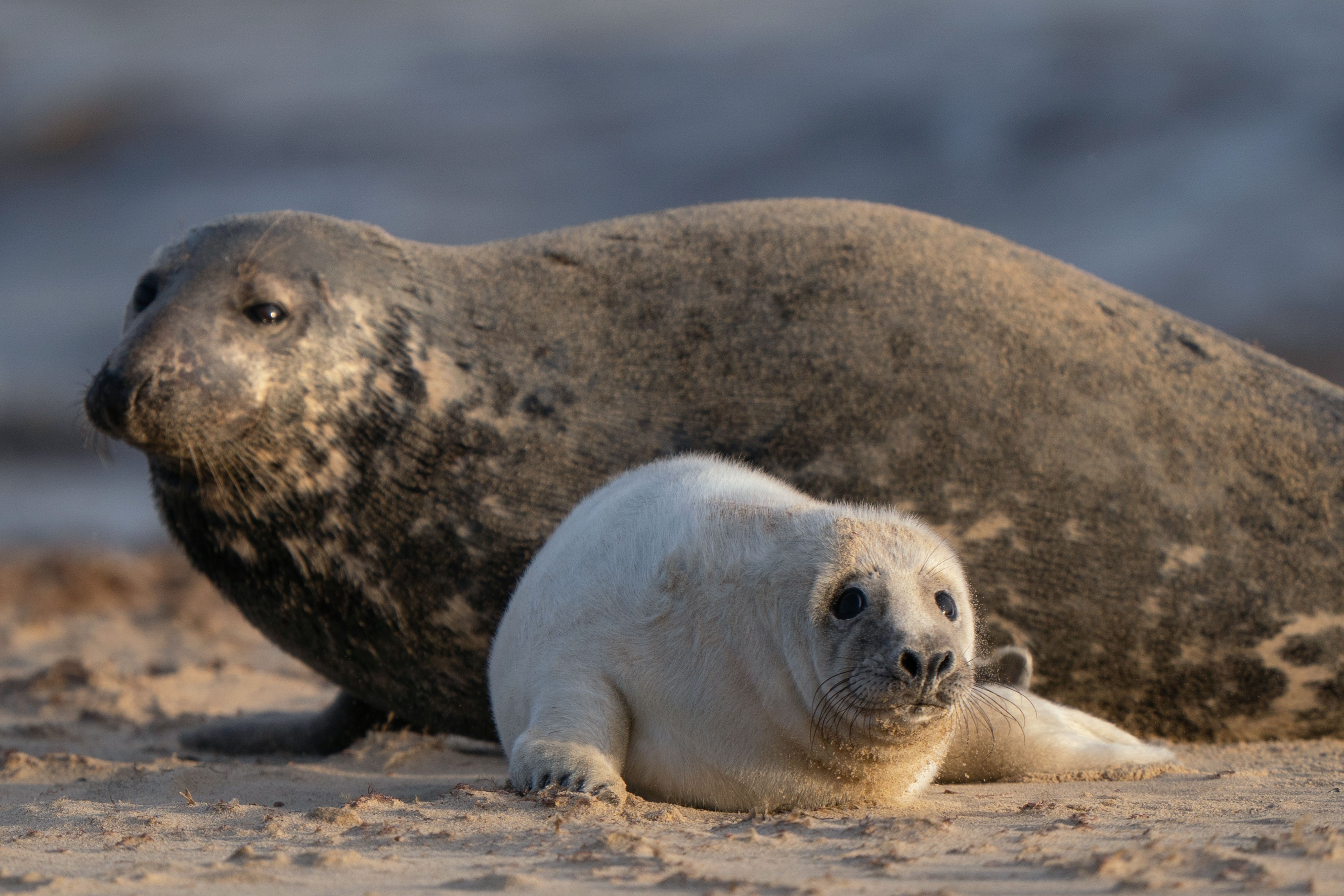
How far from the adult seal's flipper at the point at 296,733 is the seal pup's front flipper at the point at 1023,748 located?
236 cm

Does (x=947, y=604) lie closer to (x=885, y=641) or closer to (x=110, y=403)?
(x=885, y=641)

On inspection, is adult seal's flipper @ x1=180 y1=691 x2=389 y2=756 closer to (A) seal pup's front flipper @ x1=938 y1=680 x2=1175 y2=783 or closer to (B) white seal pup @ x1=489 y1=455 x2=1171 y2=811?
(B) white seal pup @ x1=489 y1=455 x2=1171 y2=811

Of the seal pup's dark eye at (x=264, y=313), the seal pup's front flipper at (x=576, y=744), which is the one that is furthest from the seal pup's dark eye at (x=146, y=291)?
the seal pup's front flipper at (x=576, y=744)

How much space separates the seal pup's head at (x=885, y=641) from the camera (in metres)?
2.47

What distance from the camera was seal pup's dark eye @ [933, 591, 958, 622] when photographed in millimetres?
2709

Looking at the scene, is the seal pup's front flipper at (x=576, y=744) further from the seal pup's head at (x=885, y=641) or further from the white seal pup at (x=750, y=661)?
the seal pup's head at (x=885, y=641)

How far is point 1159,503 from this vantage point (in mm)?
4039

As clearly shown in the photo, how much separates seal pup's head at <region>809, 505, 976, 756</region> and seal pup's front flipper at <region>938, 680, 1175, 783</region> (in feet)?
1.84

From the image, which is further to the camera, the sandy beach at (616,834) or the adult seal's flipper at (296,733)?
the adult seal's flipper at (296,733)

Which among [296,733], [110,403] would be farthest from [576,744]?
[296,733]

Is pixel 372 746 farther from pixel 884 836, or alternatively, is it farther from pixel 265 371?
pixel 884 836

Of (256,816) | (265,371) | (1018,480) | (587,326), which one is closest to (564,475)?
(587,326)

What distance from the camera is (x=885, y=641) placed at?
8.19ft

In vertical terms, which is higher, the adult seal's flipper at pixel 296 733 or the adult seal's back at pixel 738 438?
the adult seal's back at pixel 738 438
